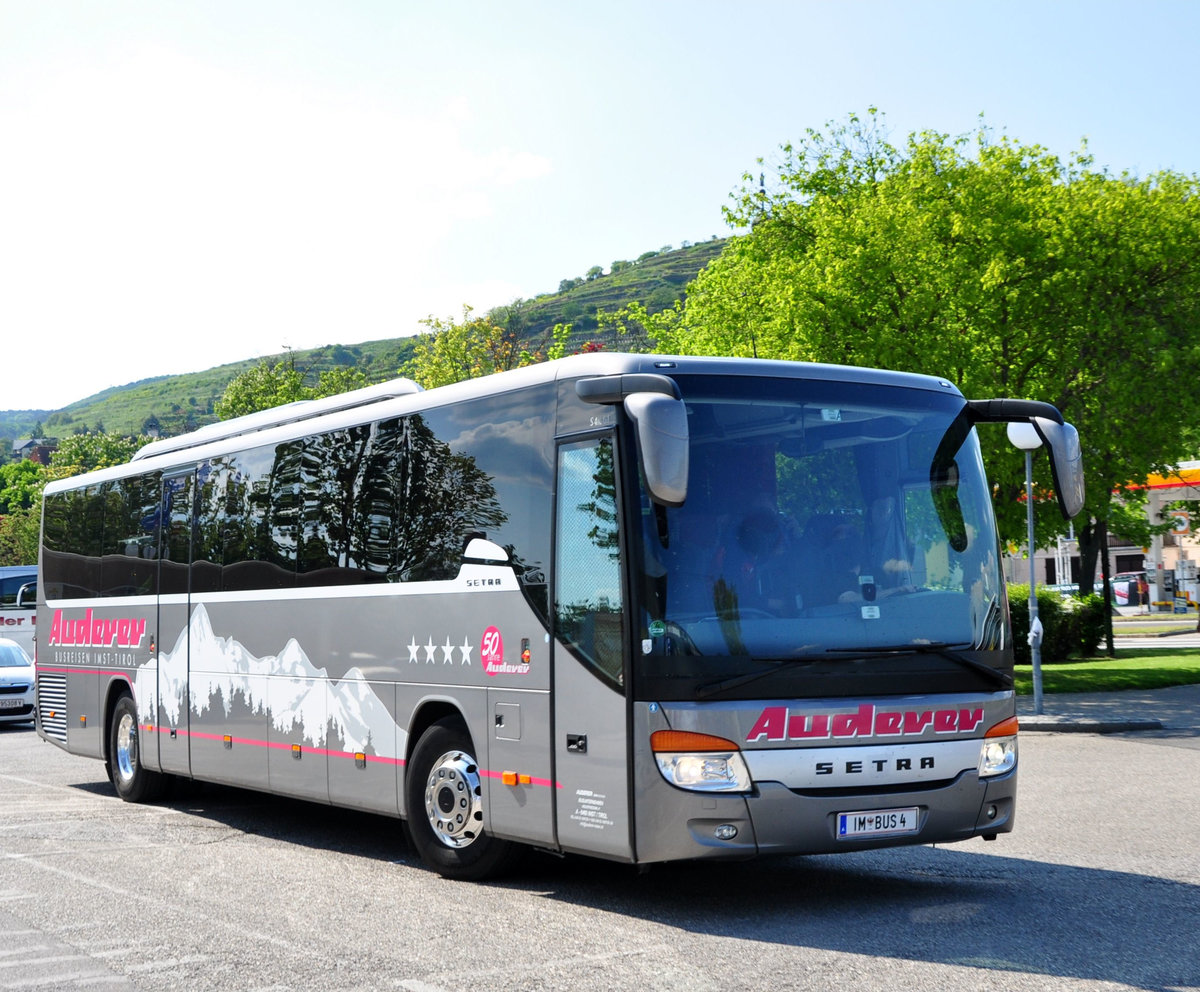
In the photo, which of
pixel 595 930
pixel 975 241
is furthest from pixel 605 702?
pixel 975 241

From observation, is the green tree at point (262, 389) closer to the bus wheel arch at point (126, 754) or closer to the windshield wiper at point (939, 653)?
the bus wheel arch at point (126, 754)

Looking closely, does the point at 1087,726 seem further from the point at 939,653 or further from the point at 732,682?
the point at 732,682

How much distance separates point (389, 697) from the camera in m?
10.1

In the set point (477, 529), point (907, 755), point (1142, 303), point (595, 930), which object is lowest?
point (595, 930)

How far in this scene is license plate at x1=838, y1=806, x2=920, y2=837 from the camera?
7848 millimetres

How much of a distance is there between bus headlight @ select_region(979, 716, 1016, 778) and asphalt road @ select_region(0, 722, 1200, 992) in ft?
2.39

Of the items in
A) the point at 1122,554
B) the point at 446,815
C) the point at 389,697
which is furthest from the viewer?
the point at 1122,554

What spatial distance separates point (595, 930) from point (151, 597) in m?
7.94

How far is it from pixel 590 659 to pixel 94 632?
9.22m

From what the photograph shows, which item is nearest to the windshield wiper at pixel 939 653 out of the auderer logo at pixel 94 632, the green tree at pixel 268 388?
the auderer logo at pixel 94 632

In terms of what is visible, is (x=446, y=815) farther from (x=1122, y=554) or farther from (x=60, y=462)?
(x=60, y=462)

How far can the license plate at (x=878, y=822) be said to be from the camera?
785cm

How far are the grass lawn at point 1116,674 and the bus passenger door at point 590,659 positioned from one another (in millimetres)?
18773

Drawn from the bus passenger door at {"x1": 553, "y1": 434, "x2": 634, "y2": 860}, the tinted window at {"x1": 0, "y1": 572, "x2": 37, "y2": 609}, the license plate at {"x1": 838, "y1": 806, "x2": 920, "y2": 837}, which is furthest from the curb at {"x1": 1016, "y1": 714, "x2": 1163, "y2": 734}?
the tinted window at {"x1": 0, "y1": 572, "x2": 37, "y2": 609}
